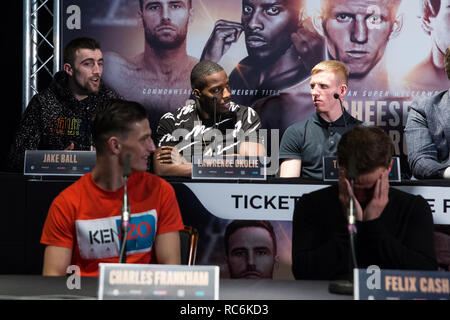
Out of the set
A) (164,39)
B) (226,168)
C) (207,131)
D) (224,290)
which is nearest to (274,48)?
(164,39)

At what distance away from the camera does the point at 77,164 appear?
3.23 m

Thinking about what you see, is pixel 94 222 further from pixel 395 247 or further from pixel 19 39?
pixel 19 39

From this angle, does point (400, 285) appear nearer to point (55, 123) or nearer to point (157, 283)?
point (157, 283)

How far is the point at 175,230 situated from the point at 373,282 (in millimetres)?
913

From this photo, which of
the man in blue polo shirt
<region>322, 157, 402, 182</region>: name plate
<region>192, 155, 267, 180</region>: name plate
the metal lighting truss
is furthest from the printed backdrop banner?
<region>322, 157, 402, 182</region>: name plate

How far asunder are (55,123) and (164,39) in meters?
1.42

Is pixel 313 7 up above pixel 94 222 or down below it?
above

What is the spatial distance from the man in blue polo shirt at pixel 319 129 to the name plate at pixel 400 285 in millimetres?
2338

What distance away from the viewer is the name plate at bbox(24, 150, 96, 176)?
3.21 meters

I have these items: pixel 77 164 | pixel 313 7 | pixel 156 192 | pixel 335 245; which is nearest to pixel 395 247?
pixel 335 245

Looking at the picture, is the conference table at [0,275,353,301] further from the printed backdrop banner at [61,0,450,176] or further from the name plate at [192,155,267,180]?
the printed backdrop banner at [61,0,450,176]

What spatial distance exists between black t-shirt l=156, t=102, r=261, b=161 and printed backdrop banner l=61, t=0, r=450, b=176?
0.96 m

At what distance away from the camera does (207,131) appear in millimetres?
3885

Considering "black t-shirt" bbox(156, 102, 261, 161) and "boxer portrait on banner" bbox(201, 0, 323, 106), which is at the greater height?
"boxer portrait on banner" bbox(201, 0, 323, 106)
